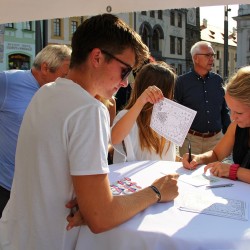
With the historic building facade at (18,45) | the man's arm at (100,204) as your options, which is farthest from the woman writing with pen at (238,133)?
the historic building facade at (18,45)

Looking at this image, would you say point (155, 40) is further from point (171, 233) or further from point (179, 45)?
point (171, 233)

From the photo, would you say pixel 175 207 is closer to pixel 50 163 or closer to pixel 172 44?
pixel 50 163

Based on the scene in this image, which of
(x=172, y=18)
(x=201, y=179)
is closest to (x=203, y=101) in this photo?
(x=201, y=179)

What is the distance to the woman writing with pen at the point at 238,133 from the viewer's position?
1946 mm

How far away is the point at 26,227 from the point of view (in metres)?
1.32

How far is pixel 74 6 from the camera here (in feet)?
8.86

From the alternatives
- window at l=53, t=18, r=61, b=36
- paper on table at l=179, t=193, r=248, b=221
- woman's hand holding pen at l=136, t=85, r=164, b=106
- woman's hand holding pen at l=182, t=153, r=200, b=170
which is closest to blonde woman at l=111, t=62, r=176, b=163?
woman's hand holding pen at l=136, t=85, r=164, b=106

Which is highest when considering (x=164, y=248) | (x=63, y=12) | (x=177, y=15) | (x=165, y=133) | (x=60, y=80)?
(x=177, y=15)

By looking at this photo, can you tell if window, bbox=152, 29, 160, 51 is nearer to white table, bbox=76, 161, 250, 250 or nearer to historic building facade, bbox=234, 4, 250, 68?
historic building facade, bbox=234, 4, 250, 68

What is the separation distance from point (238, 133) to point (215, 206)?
0.88 metres

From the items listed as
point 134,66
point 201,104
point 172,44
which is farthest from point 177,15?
point 134,66

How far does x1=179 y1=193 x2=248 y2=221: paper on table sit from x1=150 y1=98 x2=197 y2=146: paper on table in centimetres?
54

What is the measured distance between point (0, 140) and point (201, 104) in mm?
2654

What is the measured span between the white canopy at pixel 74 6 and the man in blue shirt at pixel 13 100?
376 mm
